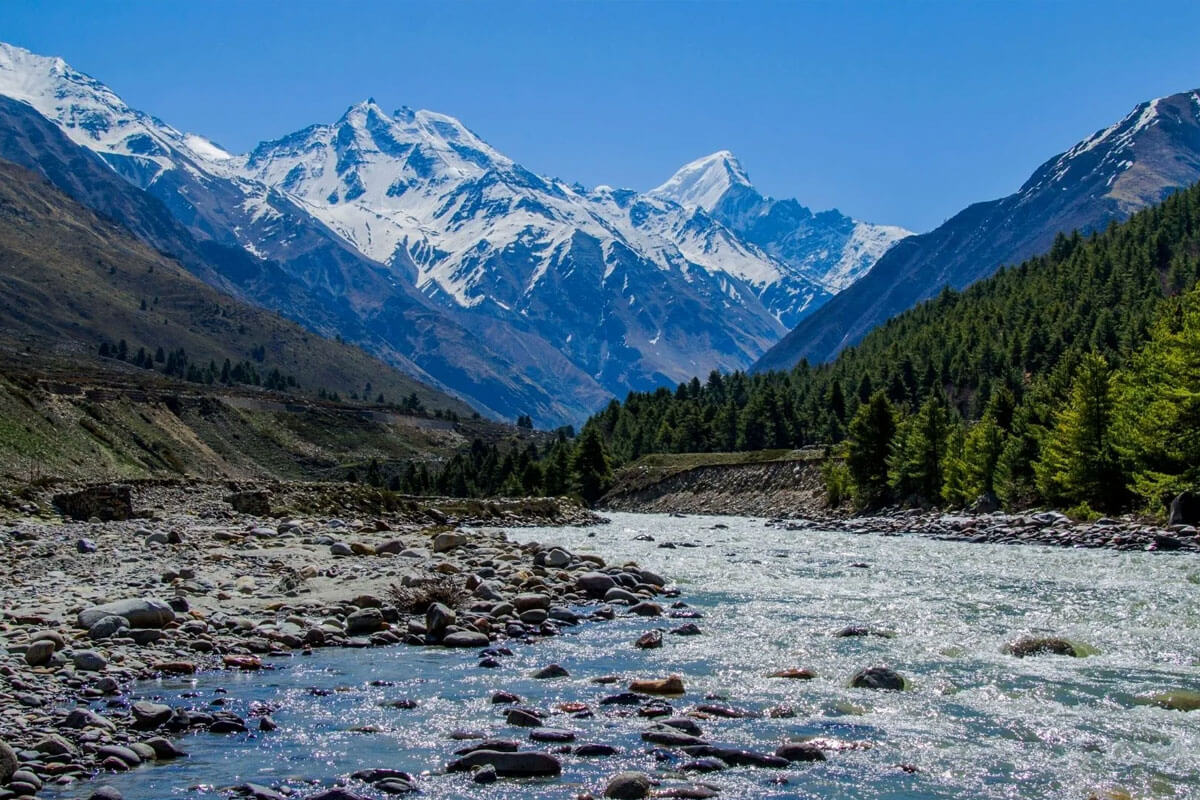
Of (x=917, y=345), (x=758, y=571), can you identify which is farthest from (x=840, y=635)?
(x=917, y=345)

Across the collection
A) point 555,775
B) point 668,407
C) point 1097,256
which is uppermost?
point 1097,256

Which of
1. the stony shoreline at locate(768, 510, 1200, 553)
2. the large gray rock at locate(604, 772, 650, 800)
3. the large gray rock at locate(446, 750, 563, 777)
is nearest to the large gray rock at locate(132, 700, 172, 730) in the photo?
the large gray rock at locate(446, 750, 563, 777)

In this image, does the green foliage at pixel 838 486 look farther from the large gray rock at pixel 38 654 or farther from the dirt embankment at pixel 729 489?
the large gray rock at pixel 38 654

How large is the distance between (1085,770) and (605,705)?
25.4 ft

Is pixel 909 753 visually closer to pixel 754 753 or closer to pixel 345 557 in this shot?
pixel 754 753

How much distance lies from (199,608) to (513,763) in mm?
14065

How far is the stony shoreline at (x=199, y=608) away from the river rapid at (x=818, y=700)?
784 millimetres

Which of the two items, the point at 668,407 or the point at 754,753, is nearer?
the point at 754,753

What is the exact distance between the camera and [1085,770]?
14.7m

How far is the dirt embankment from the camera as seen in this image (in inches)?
4363

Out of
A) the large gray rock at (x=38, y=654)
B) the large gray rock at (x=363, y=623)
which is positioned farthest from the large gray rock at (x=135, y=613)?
the large gray rock at (x=363, y=623)

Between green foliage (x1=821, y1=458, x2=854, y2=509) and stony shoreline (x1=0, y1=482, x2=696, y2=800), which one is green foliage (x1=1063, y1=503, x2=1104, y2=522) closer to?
green foliage (x1=821, y1=458, x2=854, y2=509)

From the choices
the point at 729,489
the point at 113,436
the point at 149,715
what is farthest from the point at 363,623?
the point at 113,436

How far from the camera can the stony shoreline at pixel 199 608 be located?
51.1 ft
